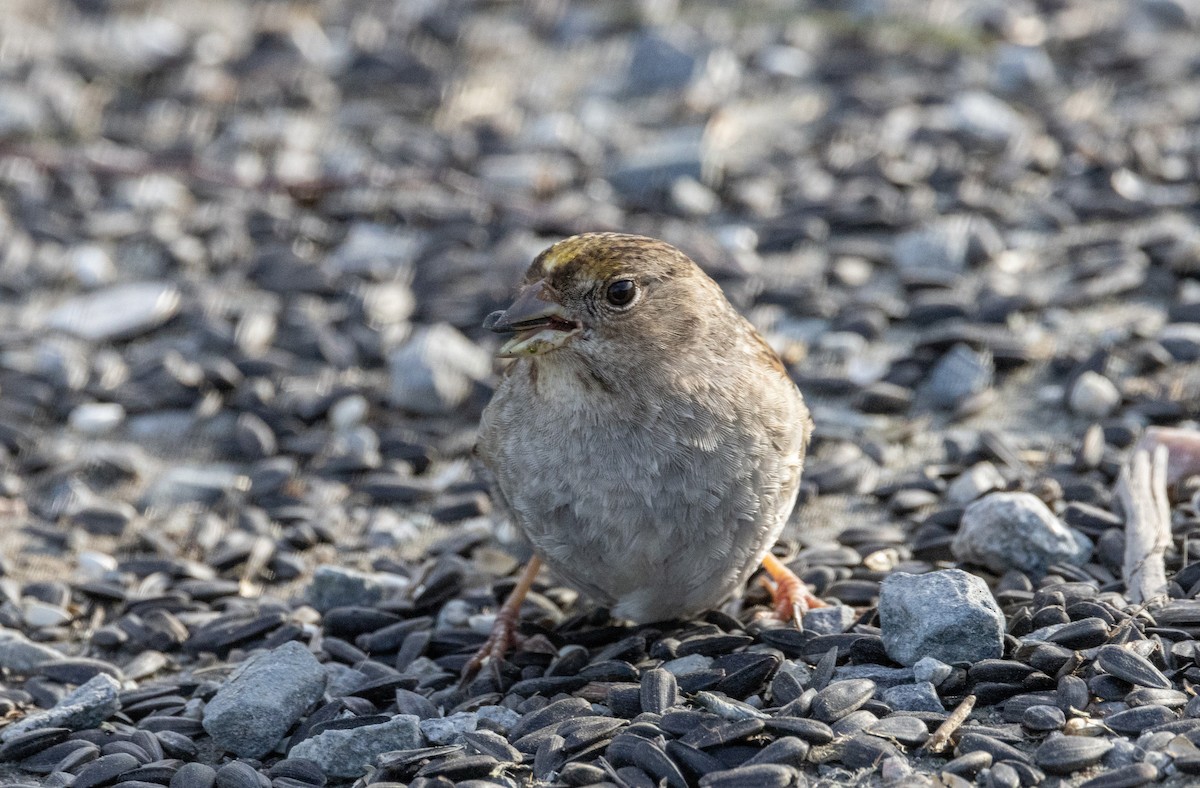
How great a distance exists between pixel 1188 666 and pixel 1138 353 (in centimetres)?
237

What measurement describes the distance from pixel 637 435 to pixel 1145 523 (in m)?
1.70

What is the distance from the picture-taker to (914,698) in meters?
3.75

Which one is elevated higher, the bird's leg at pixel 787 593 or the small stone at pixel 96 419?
the bird's leg at pixel 787 593

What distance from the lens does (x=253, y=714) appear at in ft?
13.3

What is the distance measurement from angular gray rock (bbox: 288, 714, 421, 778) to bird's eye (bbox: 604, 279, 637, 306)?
1337 millimetres

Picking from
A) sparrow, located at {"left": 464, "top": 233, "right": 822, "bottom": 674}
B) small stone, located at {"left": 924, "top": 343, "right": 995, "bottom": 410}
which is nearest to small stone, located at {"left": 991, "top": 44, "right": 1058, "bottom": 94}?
small stone, located at {"left": 924, "top": 343, "right": 995, "bottom": 410}

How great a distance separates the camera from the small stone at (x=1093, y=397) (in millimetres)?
5594

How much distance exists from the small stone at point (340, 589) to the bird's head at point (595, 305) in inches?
50.9

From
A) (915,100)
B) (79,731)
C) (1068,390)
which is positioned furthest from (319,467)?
(915,100)

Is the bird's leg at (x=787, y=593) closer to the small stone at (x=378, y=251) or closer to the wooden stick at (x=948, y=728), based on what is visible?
the wooden stick at (x=948, y=728)

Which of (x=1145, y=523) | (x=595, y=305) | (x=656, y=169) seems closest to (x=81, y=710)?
(x=595, y=305)

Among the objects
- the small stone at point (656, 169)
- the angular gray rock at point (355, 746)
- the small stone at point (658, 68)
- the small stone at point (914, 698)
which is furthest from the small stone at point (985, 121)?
the angular gray rock at point (355, 746)

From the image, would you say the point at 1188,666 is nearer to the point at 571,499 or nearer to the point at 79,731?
the point at 571,499

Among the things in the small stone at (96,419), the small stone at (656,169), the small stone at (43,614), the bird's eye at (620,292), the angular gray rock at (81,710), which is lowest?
the small stone at (43,614)
